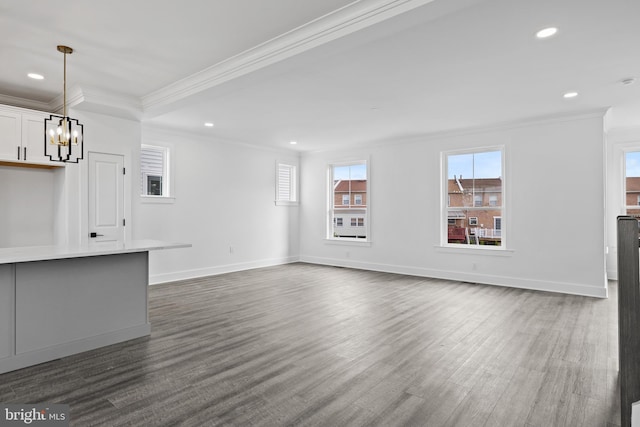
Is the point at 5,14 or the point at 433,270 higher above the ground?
the point at 5,14

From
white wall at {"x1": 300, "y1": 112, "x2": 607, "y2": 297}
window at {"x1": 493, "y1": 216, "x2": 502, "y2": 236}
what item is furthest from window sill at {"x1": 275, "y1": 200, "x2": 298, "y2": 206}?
window at {"x1": 493, "y1": 216, "x2": 502, "y2": 236}

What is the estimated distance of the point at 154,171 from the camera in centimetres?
646

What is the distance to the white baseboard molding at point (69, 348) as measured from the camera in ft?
9.43

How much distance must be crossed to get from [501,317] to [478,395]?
7.12 ft

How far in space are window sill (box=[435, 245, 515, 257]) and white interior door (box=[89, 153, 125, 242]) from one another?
5529 mm

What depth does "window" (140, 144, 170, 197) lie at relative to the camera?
6332mm

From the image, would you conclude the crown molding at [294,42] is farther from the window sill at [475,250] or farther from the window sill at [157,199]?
the window sill at [475,250]

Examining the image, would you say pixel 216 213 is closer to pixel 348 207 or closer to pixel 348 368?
pixel 348 207

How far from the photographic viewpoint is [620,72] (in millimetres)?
3990

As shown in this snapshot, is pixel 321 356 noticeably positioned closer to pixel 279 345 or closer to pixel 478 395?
pixel 279 345

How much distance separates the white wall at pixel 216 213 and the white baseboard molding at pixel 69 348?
7.52ft

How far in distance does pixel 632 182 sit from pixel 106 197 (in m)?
8.96

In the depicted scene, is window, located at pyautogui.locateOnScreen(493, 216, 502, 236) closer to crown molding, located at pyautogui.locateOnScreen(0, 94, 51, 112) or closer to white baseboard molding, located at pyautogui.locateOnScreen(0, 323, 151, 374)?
white baseboard molding, located at pyautogui.locateOnScreen(0, 323, 151, 374)

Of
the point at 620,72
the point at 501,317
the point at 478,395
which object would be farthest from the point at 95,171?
the point at 620,72
